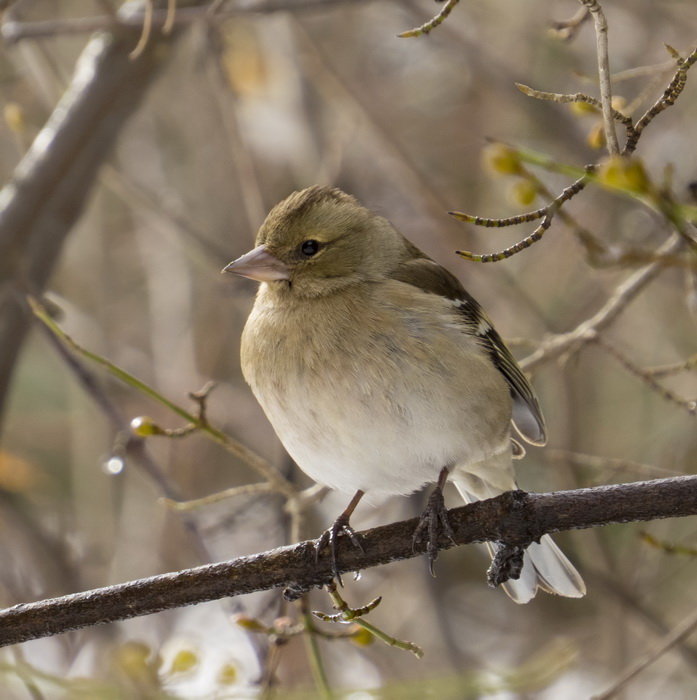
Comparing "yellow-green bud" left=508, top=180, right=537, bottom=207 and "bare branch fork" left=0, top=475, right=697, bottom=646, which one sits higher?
"yellow-green bud" left=508, top=180, right=537, bottom=207

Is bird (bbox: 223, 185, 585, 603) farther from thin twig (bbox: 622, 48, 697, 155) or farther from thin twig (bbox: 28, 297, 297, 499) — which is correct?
thin twig (bbox: 622, 48, 697, 155)

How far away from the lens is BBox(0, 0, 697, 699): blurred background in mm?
4395

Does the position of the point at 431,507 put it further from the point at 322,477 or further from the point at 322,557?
the point at 322,477

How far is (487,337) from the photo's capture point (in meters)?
3.28

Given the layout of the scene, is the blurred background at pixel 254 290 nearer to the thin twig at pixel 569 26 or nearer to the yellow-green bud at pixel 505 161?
the thin twig at pixel 569 26

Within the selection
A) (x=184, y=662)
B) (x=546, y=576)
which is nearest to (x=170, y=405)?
(x=184, y=662)

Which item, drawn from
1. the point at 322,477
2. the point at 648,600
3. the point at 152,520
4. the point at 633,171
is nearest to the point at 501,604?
the point at 648,600

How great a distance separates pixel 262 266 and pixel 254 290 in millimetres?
1346

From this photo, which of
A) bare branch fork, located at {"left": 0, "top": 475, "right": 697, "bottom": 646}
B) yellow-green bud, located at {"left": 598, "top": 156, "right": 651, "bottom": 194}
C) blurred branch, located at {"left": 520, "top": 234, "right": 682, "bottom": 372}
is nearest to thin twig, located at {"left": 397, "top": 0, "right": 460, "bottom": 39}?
yellow-green bud, located at {"left": 598, "top": 156, "right": 651, "bottom": 194}

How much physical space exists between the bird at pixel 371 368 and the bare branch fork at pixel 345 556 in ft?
0.51

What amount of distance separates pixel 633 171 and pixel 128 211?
5.02 m

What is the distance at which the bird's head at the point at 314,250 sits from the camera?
3137 mm

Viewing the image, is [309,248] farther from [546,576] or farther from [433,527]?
[546,576]

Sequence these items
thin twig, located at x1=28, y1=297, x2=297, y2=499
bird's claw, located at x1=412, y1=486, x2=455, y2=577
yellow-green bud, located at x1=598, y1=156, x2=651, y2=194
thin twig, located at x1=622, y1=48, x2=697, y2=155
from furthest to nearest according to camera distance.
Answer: thin twig, located at x1=28, y1=297, x2=297, y2=499, bird's claw, located at x1=412, y1=486, x2=455, y2=577, thin twig, located at x1=622, y1=48, x2=697, y2=155, yellow-green bud, located at x1=598, y1=156, x2=651, y2=194
